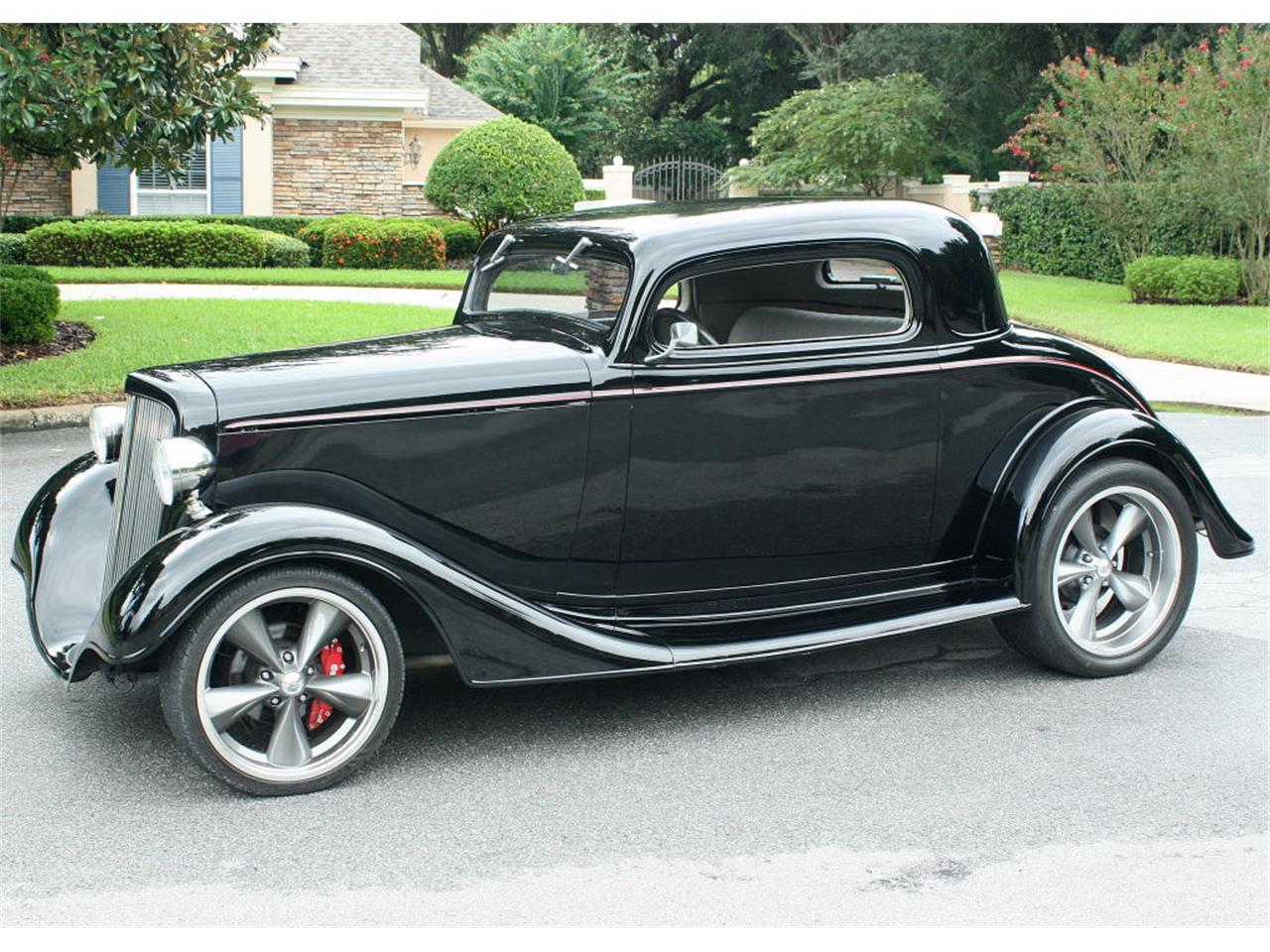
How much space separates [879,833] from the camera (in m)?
3.99

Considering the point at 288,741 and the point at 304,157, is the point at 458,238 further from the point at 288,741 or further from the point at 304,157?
the point at 288,741

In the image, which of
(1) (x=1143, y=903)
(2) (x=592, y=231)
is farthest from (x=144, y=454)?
(1) (x=1143, y=903)

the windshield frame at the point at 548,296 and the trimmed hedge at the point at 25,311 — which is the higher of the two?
the windshield frame at the point at 548,296

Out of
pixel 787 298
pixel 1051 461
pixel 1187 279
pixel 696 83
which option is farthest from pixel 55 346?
pixel 696 83

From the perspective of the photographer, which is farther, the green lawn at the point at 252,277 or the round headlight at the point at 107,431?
the green lawn at the point at 252,277

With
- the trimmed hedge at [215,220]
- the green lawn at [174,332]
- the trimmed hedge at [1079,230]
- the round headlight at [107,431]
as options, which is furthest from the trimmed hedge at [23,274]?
the trimmed hedge at [1079,230]

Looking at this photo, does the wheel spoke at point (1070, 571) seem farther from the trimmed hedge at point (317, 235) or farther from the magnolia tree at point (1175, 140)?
the trimmed hedge at point (317, 235)

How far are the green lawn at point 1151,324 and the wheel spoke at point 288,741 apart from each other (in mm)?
12178

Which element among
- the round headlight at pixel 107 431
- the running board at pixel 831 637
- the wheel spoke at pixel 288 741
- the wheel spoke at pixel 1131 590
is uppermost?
the round headlight at pixel 107 431

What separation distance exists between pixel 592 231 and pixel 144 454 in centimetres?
174

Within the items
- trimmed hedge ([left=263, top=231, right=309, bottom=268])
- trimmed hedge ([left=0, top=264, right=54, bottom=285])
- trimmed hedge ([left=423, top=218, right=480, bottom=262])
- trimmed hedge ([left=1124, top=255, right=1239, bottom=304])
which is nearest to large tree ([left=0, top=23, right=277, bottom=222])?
trimmed hedge ([left=0, top=264, right=54, bottom=285])

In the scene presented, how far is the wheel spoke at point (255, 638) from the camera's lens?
4117 millimetres

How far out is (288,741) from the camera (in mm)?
4176

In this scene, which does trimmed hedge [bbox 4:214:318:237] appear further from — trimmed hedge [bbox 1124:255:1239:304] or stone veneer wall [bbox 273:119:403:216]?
trimmed hedge [bbox 1124:255:1239:304]
